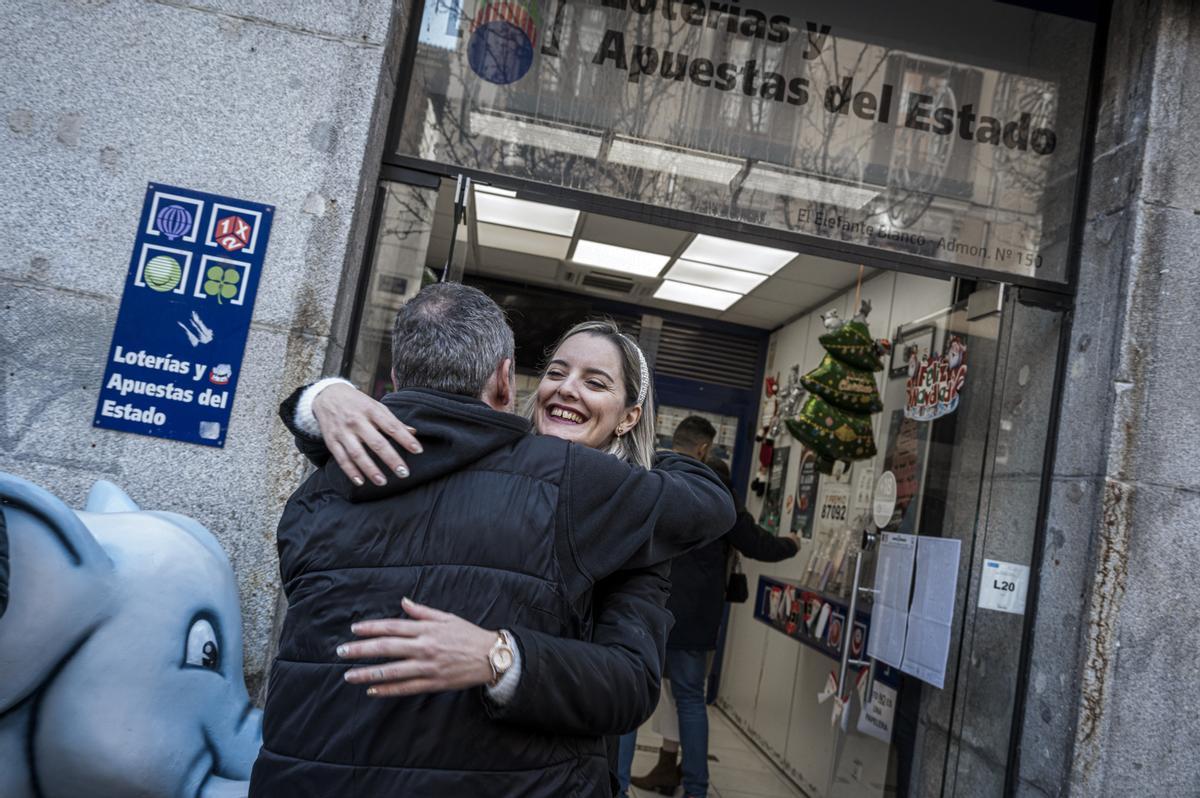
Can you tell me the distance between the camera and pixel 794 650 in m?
6.86

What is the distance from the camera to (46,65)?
3.14 m

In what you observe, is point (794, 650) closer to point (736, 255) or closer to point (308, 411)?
point (736, 255)

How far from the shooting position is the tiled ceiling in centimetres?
688

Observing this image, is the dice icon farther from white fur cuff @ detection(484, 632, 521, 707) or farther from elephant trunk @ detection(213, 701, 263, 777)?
white fur cuff @ detection(484, 632, 521, 707)

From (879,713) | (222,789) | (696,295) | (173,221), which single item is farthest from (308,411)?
(696,295)

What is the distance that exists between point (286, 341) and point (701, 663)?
119 inches

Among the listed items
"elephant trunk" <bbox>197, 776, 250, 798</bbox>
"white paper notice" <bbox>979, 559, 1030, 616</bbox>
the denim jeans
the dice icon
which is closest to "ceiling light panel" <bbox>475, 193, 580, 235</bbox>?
the denim jeans

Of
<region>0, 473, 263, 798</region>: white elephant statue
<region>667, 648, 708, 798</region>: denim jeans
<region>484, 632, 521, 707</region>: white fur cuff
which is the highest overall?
<region>484, 632, 521, 707</region>: white fur cuff

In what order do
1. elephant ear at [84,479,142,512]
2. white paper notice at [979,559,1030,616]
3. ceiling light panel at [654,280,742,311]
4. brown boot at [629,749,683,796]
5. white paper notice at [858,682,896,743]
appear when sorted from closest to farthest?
elephant ear at [84,479,142,512], white paper notice at [979,559,1030,616], white paper notice at [858,682,896,743], brown boot at [629,749,683,796], ceiling light panel at [654,280,742,311]

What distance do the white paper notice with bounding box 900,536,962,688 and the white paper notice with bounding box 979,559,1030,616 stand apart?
0.49 ft

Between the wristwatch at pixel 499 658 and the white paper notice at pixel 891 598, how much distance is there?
3378mm

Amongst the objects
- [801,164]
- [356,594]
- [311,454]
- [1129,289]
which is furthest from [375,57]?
[1129,289]

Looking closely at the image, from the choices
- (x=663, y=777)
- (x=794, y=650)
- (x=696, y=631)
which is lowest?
(x=663, y=777)

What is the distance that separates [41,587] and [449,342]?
119cm
